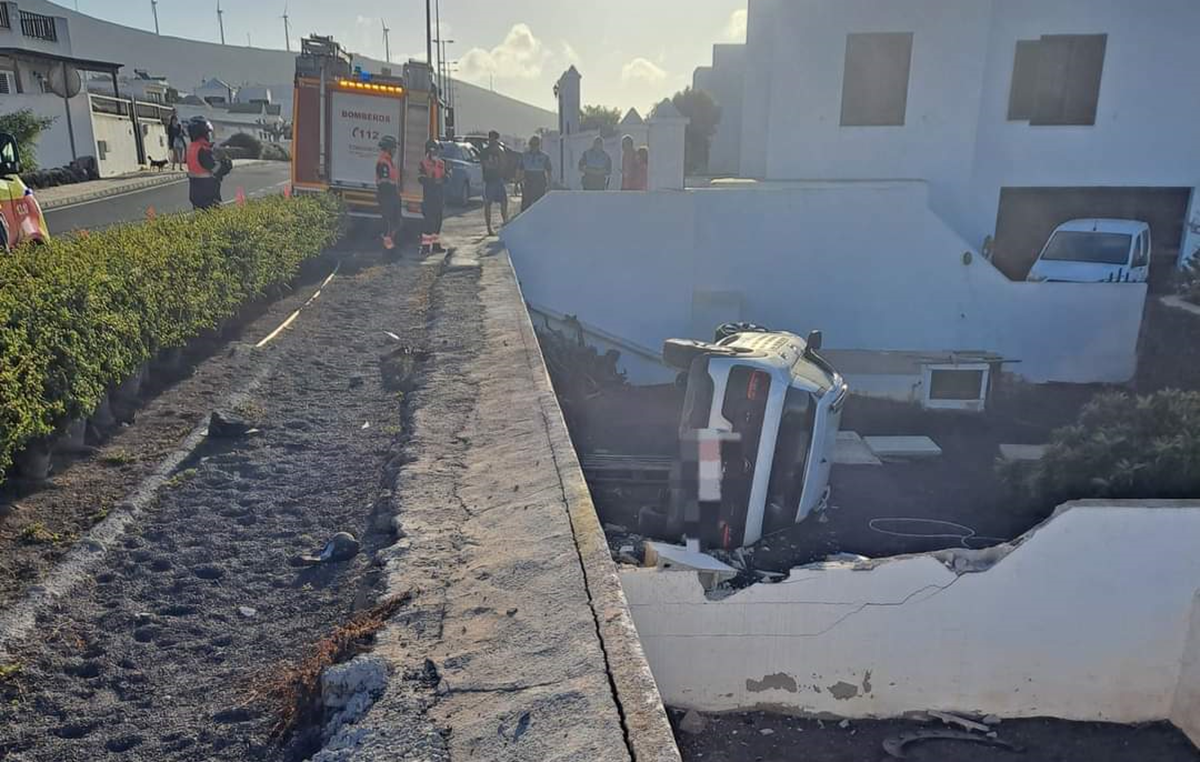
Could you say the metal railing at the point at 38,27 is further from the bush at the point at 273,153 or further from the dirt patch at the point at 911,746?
the dirt patch at the point at 911,746

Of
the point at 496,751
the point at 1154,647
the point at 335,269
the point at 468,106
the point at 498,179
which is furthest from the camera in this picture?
the point at 468,106

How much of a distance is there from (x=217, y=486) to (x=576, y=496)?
2370 millimetres

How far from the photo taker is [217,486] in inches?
213

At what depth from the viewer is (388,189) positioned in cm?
1545

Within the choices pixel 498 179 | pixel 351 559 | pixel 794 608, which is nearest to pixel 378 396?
pixel 351 559

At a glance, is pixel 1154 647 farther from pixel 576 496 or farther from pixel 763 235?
pixel 763 235

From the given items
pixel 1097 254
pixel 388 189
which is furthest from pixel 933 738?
pixel 388 189

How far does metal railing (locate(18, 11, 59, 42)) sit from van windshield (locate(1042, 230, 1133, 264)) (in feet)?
131

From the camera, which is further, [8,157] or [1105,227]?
[1105,227]

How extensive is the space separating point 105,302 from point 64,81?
2839 cm

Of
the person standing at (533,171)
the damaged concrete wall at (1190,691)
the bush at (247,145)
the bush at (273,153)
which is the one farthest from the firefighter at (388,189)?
the bush at (273,153)

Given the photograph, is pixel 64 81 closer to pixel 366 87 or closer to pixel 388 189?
pixel 366 87

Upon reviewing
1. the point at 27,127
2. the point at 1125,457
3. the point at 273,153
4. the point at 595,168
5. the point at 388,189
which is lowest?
the point at 1125,457

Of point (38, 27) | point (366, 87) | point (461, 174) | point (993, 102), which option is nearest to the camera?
point (366, 87)
